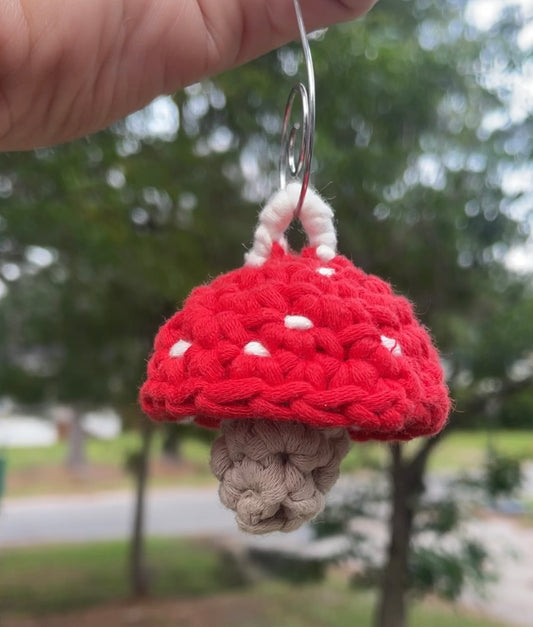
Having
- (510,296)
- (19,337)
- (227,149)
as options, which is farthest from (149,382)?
(19,337)

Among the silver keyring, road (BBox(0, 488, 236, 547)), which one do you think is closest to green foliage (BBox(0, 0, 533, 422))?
the silver keyring

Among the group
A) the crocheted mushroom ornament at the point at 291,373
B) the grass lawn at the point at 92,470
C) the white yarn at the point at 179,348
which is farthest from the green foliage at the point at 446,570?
the grass lawn at the point at 92,470

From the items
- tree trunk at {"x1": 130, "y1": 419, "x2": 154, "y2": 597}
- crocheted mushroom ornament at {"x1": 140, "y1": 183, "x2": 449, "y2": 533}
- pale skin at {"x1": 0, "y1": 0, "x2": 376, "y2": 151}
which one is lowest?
tree trunk at {"x1": 130, "y1": 419, "x2": 154, "y2": 597}

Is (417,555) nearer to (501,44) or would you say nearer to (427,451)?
(427,451)

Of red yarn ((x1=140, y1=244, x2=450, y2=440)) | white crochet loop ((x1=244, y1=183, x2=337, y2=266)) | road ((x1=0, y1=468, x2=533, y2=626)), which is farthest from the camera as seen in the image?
road ((x1=0, y1=468, x2=533, y2=626))

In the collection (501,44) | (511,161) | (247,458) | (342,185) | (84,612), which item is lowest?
(84,612)

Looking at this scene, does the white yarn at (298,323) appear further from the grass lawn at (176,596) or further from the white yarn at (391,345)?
the grass lawn at (176,596)

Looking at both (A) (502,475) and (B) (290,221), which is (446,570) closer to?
(A) (502,475)

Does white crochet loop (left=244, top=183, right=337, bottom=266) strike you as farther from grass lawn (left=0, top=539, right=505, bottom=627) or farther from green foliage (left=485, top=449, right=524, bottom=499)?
grass lawn (left=0, top=539, right=505, bottom=627)
